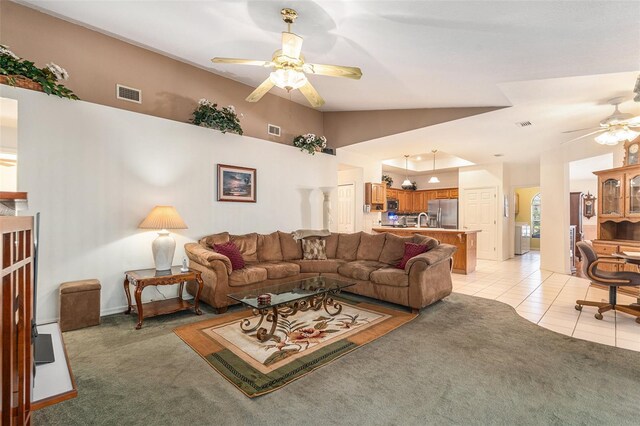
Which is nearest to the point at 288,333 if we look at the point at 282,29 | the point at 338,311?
the point at 338,311

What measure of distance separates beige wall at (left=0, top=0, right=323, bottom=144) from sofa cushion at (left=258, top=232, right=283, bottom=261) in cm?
194

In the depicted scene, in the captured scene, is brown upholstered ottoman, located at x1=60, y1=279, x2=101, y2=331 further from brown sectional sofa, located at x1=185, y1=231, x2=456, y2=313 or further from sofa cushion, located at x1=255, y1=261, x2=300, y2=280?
sofa cushion, located at x1=255, y1=261, x2=300, y2=280

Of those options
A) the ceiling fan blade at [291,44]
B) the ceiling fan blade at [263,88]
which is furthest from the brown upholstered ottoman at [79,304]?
the ceiling fan blade at [291,44]

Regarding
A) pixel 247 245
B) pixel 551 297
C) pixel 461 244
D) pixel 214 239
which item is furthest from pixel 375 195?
pixel 214 239

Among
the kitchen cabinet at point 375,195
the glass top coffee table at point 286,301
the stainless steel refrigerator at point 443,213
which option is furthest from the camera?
the stainless steel refrigerator at point 443,213

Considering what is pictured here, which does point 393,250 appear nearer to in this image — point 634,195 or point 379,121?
point 379,121

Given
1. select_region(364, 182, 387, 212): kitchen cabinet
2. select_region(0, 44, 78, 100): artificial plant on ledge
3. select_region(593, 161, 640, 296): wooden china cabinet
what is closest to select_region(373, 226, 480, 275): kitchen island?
select_region(364, 182, 387, 212): kitchen cabinet

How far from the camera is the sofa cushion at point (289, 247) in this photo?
5.08 meters

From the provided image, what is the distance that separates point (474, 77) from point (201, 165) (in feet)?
12.9

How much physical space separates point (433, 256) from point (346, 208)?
377cm

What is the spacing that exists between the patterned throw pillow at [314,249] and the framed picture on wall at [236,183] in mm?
1190

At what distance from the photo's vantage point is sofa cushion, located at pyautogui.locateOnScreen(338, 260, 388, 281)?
4.27 meters

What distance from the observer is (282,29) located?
127 inches

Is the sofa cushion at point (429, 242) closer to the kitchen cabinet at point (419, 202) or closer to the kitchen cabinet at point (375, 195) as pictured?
the kitchen cabinet at point (375, 195)
